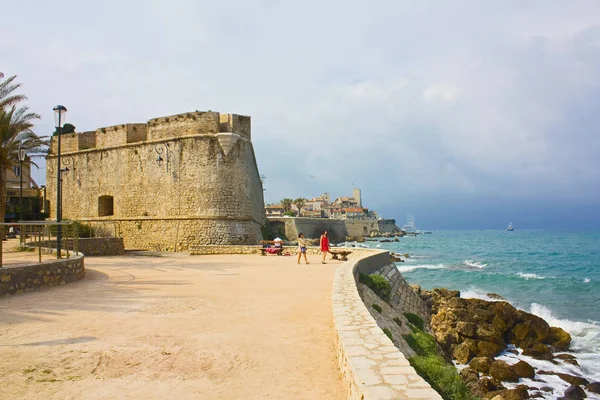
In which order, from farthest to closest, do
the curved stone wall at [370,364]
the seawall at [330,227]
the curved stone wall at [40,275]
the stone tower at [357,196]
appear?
the stone tower at [357,196] → the seawall at [330,227] → the curved stone wall at [40,275] → the curved stone wall at [370,364]

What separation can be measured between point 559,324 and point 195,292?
1653cm

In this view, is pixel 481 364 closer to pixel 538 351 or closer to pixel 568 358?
pixel 538 351

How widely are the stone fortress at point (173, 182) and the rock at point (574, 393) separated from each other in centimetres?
1569

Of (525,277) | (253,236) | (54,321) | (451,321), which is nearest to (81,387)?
Answer: (54,321)

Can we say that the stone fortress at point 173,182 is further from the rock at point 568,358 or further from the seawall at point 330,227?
the seawall at point 330,227

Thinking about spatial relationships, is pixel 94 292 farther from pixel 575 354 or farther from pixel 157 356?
pixel 575 354

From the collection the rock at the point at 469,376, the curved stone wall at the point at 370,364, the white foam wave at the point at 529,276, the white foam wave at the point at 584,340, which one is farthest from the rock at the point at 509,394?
the white foam wave at the point at 529,276

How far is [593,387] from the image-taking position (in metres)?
11.3

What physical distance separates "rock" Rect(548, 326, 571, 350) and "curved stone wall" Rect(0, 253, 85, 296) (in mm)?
15859

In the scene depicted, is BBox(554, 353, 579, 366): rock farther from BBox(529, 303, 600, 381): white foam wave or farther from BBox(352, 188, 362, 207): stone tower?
BBox(352, 188, 362, 207): stone tower

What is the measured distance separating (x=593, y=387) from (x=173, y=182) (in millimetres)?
19818

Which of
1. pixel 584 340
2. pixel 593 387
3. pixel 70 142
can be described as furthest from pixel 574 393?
pixel 70 142

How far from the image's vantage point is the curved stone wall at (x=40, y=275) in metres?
8.56

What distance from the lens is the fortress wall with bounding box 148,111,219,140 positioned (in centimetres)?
2259
